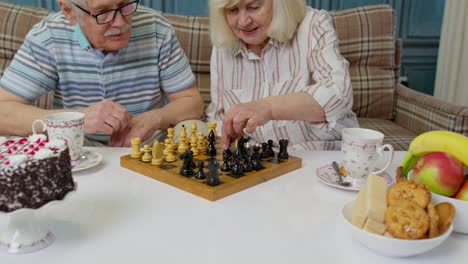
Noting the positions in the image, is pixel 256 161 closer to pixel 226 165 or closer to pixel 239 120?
pixel 226 165

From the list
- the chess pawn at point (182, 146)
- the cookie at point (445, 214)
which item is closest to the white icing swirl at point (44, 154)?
the chess pawn at point (182, 146)

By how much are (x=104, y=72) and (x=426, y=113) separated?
5.08 feet

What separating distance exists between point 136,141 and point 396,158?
27.8 inches

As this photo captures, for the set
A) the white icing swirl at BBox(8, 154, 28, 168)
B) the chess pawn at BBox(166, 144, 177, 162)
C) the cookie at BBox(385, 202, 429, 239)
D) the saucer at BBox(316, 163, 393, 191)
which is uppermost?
the white icing swirl at BBox(8, 154, 28, 168)

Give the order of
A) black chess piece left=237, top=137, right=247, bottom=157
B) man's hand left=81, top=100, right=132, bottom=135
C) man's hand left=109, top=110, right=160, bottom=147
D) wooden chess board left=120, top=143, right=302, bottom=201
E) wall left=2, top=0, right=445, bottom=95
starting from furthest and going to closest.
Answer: wall left=2, top=0, right=445, bottom=95 < man's hand left=109, top=110, right=160, bottom=147 < man's hand left=81, top=100, right=132, bottom=135 < black chess piece left=237, top=137, right=247, bottom=157 < wooden chess board left=120, top=143, right=302, bottom=201

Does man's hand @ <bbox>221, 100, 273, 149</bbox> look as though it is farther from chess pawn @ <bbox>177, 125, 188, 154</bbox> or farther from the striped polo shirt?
the striped polo shirt

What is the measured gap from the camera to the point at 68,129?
1063mm

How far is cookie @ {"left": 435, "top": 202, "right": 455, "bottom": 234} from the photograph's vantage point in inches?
29.0

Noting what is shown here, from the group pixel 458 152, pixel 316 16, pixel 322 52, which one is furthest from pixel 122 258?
pixel 316 16

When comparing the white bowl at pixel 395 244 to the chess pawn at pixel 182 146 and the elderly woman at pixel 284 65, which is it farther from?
the elderly woman at pixel 284 65

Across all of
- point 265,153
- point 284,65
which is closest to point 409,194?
point 265,153

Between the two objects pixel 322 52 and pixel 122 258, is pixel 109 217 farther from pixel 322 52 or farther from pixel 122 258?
pixel 322 52

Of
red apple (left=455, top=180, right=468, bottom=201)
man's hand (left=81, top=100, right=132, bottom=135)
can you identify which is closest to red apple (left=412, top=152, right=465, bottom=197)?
red apple (left=455, top=180, right=468, bottom=201)

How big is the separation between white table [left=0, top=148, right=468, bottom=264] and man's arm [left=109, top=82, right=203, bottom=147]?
40 centimetres
